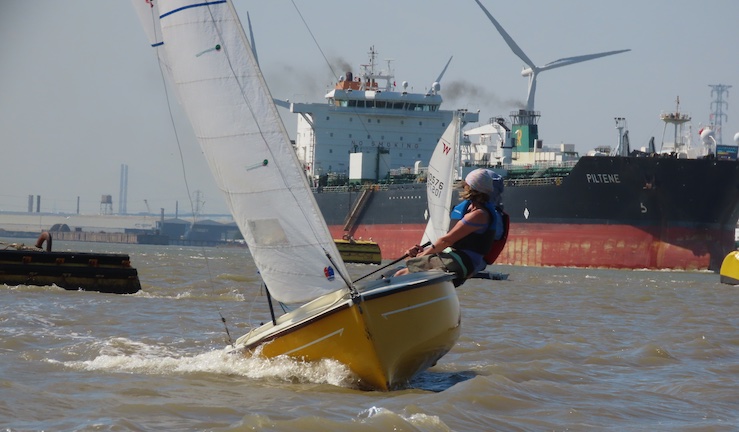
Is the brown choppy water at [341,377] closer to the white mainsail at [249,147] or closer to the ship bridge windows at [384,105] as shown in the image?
the white mainsail at [249,147]

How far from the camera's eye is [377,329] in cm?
768

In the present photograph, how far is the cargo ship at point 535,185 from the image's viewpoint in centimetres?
3934

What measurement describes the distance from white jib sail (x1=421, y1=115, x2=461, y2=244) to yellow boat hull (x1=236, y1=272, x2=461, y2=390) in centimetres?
1777

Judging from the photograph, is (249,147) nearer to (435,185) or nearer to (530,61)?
(435,185)

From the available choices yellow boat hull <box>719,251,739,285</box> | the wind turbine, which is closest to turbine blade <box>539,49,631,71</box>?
the wind turbine

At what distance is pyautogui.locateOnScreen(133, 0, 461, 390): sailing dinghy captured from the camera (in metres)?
7.98

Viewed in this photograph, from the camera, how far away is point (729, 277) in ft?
96.4

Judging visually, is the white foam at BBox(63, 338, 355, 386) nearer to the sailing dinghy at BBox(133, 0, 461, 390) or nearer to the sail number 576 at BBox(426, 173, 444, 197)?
the sailing dinghy at BBox(133, 0, 461, 390)

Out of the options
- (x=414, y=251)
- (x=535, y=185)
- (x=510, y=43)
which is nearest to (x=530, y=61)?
(x=510, y=43)

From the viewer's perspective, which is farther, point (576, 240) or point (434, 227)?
point (576, 240)

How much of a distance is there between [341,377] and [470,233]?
1.38 meters

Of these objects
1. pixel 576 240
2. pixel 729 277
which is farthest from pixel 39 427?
pixel 576 240

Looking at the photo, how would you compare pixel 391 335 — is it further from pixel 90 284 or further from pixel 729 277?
pixel 729 277

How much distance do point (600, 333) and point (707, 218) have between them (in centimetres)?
2742
